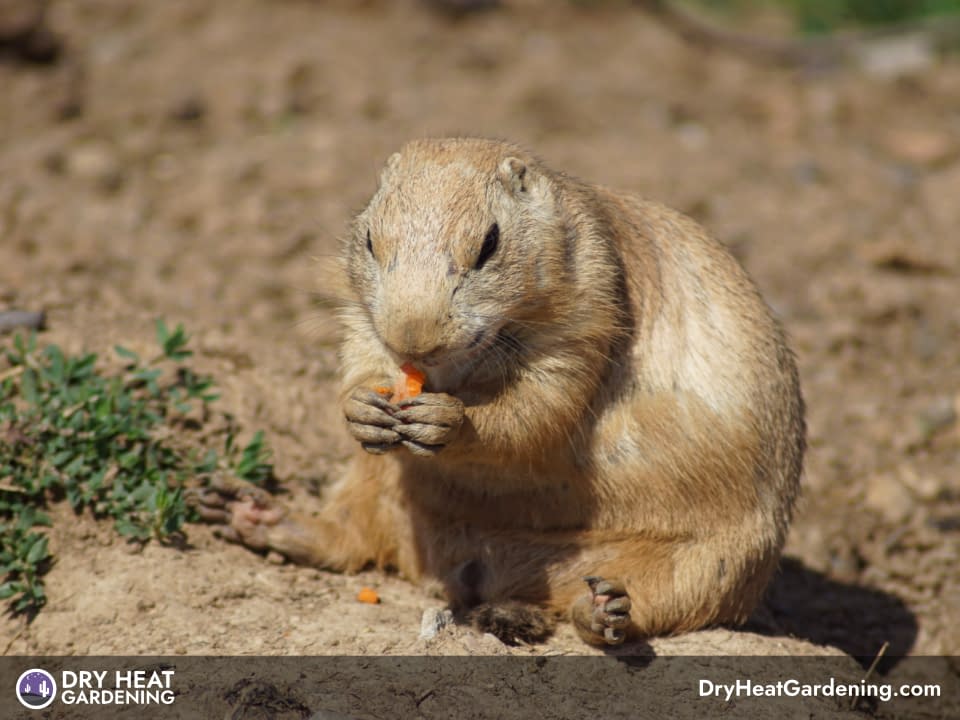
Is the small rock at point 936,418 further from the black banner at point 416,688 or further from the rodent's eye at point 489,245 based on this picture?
the rodent's eye at point 489,245

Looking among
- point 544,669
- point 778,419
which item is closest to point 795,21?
point 778,419

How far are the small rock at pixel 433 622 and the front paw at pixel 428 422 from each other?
74cm

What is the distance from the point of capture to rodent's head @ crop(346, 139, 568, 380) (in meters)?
3.60

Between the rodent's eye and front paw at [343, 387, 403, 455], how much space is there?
0.61 metres

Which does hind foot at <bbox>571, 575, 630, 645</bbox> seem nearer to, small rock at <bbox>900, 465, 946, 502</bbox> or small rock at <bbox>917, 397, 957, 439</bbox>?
small rock at <bbox>900, 465, 946, 502</bbox>

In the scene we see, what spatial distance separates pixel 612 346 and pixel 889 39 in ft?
26.7

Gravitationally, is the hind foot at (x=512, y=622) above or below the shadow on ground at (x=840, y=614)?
above

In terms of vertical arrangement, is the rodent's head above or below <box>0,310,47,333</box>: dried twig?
above

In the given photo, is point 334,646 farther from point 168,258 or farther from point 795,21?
point 795,21

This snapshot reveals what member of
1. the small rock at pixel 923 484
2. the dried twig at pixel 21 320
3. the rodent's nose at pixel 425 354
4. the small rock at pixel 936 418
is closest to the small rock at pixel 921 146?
the small rock at pixel 936 418

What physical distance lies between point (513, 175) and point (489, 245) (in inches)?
16.0

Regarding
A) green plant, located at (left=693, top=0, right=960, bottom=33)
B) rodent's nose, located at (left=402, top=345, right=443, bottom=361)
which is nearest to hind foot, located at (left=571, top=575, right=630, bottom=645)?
rodent's nose, located at (left=402, top=345, right=443, bottom=361)

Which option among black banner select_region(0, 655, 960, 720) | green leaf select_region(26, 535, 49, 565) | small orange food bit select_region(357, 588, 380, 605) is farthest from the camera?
small orange food bit select_region(357, 588, 380, 605)

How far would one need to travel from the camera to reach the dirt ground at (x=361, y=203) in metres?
4.51
